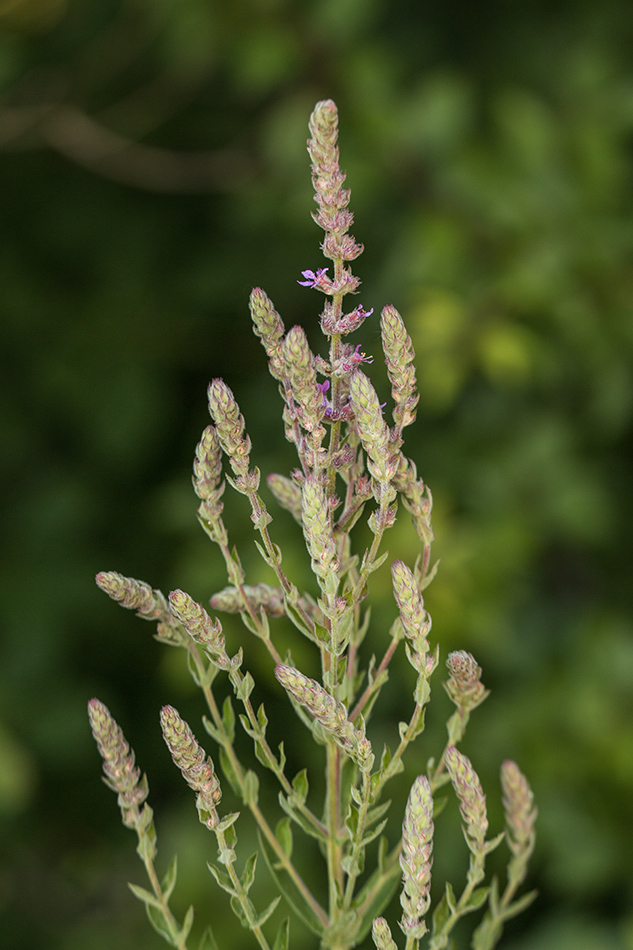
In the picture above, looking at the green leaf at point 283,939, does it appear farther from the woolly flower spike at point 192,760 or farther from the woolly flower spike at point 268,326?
the woolly flower spike at point 268,326

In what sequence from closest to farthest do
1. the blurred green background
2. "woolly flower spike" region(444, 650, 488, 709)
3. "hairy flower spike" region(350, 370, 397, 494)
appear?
"hairy flower spike" region(350, 370, 397, 494) → "woolly flower spike" region(444, 650, 488, 709) → the blurred green background

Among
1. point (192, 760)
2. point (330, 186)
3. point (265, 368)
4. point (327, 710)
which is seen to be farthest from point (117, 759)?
point (265, 368)

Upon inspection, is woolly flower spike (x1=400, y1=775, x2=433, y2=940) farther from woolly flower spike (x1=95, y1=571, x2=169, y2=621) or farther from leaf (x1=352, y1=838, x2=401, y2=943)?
woolly flower spike (x1=95, y1=571, x2=169, y2=621)

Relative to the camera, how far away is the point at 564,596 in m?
2.11

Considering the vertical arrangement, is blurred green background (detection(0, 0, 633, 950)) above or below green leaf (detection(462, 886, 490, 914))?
above

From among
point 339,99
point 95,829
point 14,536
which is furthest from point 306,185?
point 95,829

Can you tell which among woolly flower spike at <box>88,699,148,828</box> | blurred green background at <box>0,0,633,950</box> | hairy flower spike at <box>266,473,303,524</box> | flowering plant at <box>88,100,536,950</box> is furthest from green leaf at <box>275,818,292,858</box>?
blurred green background at <box>0,0,633,950</box>

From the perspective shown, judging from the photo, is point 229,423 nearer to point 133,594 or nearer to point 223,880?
point 133,594

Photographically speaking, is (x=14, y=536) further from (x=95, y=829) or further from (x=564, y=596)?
(x=564, y=596)

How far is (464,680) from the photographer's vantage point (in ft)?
2.16

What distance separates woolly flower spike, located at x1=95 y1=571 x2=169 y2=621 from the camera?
603 mm

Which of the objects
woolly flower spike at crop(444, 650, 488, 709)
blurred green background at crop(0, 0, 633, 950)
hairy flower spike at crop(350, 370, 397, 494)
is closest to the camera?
hairy flower spike at crop(350, 370, 397, 494)

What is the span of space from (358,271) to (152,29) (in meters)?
0.75

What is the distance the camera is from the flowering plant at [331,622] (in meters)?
0.56
